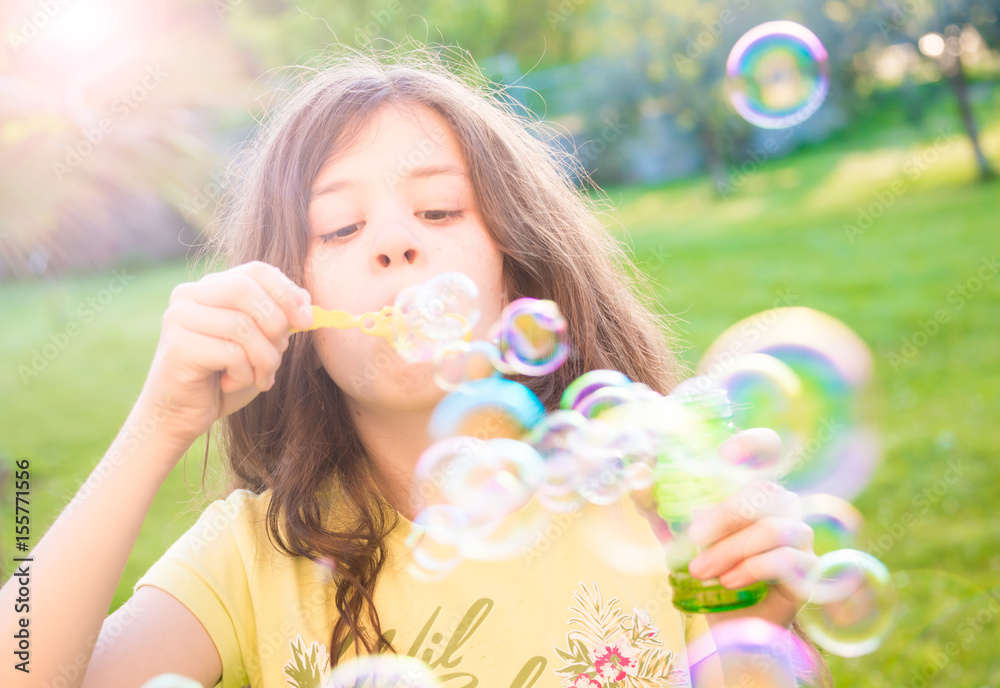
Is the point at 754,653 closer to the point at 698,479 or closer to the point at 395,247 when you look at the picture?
the point at 698,479

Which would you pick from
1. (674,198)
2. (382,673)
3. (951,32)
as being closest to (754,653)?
(382,673)

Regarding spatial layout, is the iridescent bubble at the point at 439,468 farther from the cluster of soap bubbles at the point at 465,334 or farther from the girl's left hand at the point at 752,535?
the girl's left hand at the point at 752,535

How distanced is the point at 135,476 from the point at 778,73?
2324mm

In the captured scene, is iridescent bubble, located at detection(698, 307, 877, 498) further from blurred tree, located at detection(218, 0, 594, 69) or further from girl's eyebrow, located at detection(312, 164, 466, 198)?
blurred tree, located at detection(218, 0, 594, 69)

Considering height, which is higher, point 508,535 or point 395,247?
point 395,247

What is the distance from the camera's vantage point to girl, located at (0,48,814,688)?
1.12m

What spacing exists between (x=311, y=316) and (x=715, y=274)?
6.08m

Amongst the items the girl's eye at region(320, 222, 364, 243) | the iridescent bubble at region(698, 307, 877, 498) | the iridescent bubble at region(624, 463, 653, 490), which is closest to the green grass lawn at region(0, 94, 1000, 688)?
the iridescent bubble at region(698, 307, 877, 498)

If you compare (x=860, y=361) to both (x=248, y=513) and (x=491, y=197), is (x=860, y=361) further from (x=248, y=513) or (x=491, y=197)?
(x=248, y=513)

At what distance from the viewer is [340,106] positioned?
1521mm

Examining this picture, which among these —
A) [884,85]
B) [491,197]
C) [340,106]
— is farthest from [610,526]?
[884,85]

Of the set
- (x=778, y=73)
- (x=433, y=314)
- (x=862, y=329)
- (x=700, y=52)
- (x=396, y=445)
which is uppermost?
(x=700, y=52)

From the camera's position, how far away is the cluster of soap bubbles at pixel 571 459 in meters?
1.15

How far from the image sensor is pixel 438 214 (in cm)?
142
